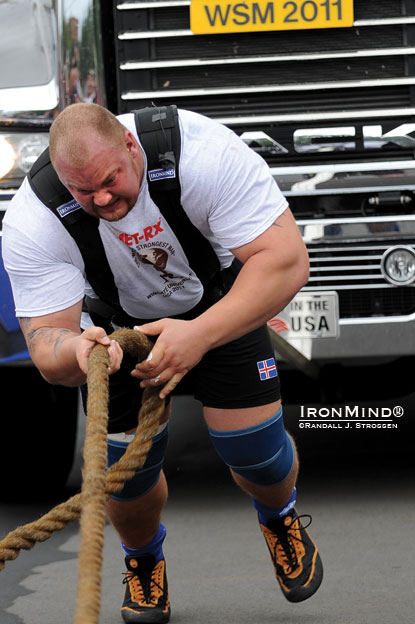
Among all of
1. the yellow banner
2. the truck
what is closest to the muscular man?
the truck

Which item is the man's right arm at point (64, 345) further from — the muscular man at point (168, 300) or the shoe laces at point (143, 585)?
the shoe laces at point (143, 585)

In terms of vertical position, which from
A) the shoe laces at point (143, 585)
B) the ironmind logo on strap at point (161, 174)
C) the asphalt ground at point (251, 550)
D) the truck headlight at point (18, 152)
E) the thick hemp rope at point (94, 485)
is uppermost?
the ironmind logo on strap at point (161, 174)

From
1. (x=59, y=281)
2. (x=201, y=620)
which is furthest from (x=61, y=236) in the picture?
(x=201, y=620)

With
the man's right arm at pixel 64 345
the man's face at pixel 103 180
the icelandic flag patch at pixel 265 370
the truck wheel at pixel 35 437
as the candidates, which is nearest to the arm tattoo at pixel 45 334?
the man's right arm at pixel 64 345

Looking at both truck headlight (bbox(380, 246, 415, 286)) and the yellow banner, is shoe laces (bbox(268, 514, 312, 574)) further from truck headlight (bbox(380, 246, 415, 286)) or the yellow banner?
the yellow banner

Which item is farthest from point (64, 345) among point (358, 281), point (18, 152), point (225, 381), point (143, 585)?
point (358, 281)

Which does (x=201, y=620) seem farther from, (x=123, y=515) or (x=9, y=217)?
(x=9, y=217)

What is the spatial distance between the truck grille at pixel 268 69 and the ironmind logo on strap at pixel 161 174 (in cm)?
183

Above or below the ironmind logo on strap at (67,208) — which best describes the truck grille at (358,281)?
below

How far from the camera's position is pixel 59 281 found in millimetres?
3789

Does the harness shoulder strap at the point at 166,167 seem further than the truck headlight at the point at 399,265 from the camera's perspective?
No

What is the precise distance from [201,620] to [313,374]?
1665 millimetres

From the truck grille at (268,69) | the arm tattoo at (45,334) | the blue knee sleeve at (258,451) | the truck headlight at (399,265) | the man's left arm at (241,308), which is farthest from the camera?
the truck grille at (268,69)

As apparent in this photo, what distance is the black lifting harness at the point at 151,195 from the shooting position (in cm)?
377
